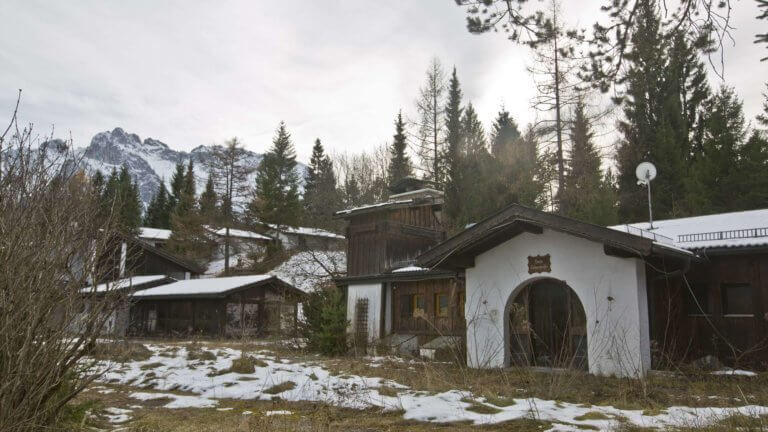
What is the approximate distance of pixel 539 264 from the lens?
44.0ft

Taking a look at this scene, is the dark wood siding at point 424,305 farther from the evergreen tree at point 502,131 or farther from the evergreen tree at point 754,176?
the evergreen tree at point 502,131

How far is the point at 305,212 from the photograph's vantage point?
5247 centimetres

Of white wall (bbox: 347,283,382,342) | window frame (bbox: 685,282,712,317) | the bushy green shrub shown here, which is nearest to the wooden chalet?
white wall (bbox: 347,283,382,342)

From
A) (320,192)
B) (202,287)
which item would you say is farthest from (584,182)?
(320,192)

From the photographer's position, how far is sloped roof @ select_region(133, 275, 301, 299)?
27500 mm

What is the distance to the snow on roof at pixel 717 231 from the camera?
13094 mm

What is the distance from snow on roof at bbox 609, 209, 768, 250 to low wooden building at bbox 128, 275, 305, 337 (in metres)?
17.1

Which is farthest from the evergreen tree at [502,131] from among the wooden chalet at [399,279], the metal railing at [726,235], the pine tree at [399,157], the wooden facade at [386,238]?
the metal railing at [726,235]

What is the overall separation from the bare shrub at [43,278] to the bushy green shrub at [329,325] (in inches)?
470

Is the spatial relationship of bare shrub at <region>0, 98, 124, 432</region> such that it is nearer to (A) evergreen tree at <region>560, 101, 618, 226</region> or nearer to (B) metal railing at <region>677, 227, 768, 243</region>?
(B) metal railing at <region>677, 227, 768, 243</region>

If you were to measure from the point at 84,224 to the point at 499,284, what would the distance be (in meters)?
10.7

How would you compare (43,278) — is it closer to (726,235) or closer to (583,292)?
(583,292)

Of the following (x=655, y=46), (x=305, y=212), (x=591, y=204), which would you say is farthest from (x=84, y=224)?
(x=305, y=212)

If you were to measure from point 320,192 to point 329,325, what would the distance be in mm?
34894
